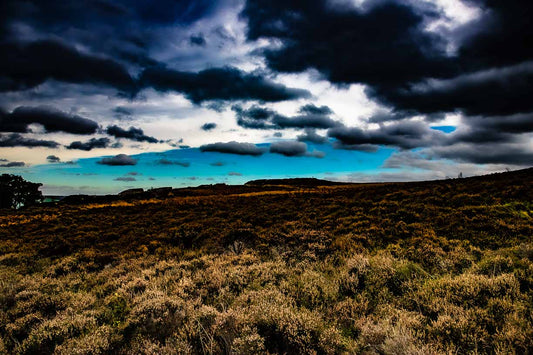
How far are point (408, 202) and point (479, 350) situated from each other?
589 inches

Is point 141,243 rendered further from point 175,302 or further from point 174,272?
point 175,302

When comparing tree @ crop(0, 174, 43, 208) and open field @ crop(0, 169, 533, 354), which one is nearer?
open field @ crop(0, 169, 533, 354)

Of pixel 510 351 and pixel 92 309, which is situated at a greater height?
pixel 510 351

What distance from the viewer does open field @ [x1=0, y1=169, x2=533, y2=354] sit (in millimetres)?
4273

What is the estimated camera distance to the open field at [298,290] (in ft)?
14.0

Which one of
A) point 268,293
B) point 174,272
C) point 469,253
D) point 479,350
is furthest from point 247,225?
point 479,350

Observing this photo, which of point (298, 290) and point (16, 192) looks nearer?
point (298, 290)

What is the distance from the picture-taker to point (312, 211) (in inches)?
723

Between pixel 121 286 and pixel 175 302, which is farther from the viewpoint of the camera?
pixel 121 286

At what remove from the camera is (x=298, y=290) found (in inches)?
252

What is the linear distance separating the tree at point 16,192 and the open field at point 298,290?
68663mm

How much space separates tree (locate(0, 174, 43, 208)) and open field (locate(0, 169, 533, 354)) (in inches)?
2703

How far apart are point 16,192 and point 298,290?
281 feet

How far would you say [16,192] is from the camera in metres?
64.4
